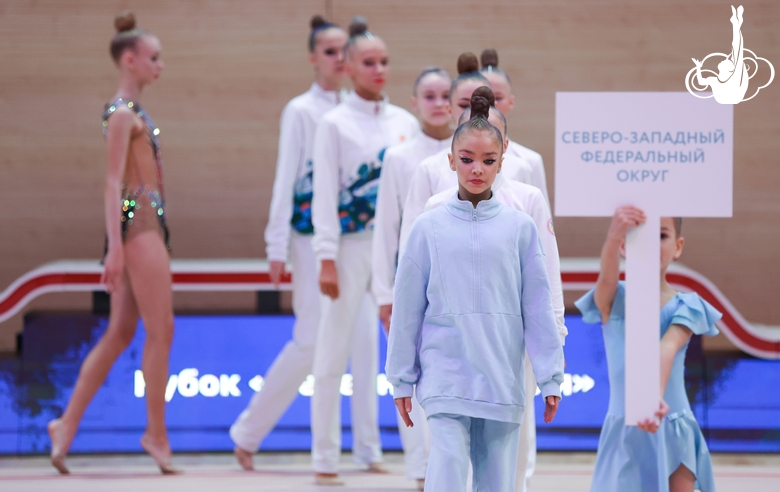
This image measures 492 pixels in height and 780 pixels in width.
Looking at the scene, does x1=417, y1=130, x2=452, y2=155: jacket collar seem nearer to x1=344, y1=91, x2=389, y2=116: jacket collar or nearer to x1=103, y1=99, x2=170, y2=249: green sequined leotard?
x1=344, y1=91, x2=389, y2=116: jacket collar

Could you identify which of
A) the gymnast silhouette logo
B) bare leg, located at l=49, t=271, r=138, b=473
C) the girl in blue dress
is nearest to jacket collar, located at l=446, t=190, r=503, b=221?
the girl in blue dress

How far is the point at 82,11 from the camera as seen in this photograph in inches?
246

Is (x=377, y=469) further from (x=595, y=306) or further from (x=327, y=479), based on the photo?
(x=595, y=306)

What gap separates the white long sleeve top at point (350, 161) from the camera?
4.52 m

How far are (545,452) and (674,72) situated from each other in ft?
7.79

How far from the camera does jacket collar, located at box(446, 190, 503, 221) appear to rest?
9.66 feet

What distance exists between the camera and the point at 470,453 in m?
3.00

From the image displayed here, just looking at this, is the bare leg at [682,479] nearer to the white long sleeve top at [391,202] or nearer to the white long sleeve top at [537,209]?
the white long sleeve top at [537,209]

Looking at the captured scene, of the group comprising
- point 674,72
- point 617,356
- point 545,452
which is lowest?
point 545,452

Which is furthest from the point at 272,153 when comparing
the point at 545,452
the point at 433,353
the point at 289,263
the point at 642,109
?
the point at 433,353

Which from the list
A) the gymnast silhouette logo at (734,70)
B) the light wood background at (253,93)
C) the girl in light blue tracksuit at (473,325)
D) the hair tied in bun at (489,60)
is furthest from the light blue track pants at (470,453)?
the gymnast silhouette logo at (734,70)

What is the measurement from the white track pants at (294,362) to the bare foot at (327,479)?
44cm

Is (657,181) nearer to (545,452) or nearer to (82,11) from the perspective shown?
(545,452)

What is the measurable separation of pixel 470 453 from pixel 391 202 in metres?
1.45
